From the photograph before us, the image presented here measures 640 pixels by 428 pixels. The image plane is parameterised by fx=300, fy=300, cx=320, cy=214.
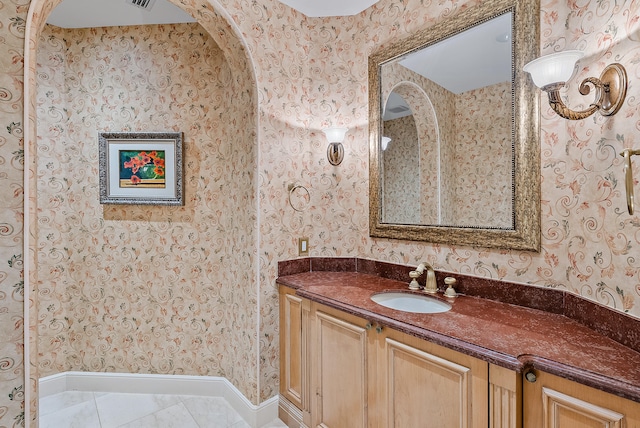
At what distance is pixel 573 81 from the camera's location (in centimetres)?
124

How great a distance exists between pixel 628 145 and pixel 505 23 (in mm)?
837

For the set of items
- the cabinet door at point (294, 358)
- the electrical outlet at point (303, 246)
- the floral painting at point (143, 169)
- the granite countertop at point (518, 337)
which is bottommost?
the cabinet door at point (294, 358)

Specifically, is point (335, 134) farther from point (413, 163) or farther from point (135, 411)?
point (135, 411)

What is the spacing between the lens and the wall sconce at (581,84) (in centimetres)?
104

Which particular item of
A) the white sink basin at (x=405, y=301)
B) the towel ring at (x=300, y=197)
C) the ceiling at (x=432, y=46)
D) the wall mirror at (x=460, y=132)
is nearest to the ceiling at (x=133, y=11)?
the ceiling at (x=432, y=46)

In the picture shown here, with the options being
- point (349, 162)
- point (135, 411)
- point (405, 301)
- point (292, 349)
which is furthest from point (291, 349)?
point (349, 162)

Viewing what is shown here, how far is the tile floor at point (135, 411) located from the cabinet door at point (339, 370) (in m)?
0.53

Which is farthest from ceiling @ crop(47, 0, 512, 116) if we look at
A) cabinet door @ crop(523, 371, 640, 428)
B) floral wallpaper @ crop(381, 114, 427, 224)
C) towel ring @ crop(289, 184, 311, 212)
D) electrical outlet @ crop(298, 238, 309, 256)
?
cabinet door @ crop(523, 371, 640, 428)

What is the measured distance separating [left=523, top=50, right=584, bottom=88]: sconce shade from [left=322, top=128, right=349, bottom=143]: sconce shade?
1144mm

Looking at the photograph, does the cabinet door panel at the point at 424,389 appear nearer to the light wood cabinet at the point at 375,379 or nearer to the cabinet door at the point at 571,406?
the light wood cabinet at the point at 375,379

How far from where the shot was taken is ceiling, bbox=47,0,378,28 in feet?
6.64

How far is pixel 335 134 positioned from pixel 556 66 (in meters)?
1.25

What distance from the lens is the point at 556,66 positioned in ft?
3.52

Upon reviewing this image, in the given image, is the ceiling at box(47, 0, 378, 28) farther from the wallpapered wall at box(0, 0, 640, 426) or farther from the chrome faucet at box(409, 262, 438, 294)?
the chrome faucet at box(409, 262, 438, 294)
